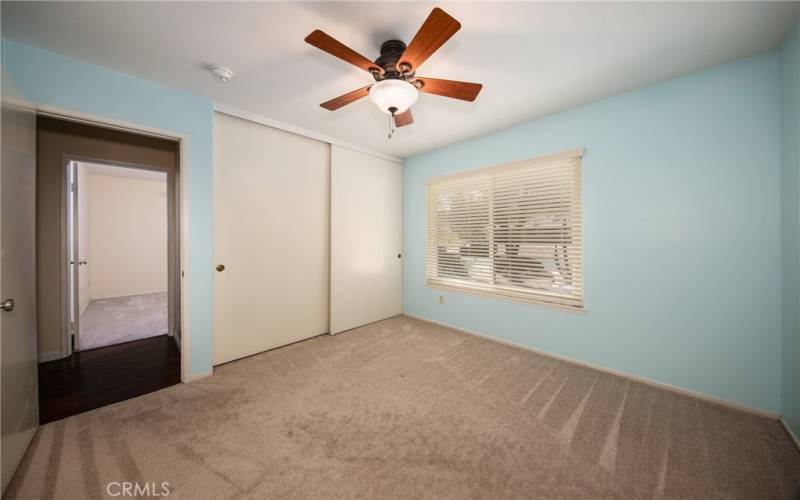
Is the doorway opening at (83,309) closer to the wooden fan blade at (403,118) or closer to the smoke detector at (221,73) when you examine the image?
the smoke detector at (221,73)

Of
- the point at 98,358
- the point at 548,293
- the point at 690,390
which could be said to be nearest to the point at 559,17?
the point at 548,293

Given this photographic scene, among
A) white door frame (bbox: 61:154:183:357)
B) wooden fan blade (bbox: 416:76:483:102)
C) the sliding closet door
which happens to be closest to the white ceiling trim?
the sliding closet door

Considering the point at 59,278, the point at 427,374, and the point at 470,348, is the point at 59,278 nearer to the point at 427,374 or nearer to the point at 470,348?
the point at 427,374

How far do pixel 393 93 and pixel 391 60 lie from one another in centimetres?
26

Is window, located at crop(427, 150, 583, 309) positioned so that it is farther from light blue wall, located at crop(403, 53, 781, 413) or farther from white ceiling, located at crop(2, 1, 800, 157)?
white ceiling, located at crop(2, 1, 800, 157)

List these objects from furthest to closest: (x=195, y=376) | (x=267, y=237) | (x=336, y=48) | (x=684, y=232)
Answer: (x=267, y=237)
(x=195, y=376)
(x=684, y=232)
(x=336, y=48)

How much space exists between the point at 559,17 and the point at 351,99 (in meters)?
1.39

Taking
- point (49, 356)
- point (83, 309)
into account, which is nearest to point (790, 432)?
point (49, 356)

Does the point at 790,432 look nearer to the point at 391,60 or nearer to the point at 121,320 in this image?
the point at 391,60

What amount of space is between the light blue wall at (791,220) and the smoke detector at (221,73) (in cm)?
371

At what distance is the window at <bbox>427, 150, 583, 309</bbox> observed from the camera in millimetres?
2789

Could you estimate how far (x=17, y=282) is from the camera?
1575 millimetres

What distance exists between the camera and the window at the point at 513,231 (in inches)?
110

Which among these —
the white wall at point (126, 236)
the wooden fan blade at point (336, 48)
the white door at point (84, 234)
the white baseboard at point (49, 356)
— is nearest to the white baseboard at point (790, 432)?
the wooden fan blade at point (336, 48)
